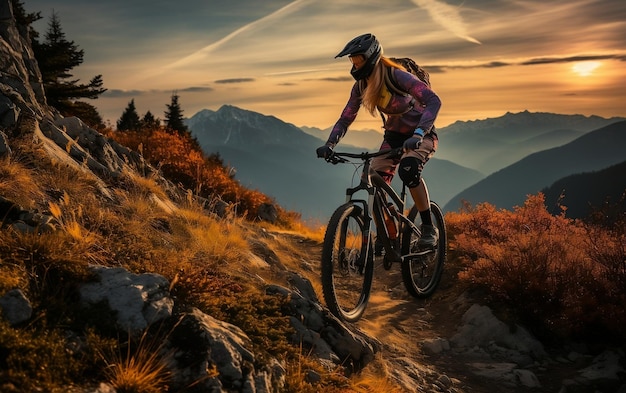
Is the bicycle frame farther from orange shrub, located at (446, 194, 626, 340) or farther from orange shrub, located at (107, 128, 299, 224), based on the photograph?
orange shrub, located at (107, 128, 299, 224)

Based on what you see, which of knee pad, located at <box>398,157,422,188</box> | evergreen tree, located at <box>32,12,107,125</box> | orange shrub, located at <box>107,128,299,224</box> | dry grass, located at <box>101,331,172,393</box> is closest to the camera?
dry grass, located at <box>101,331,172,393</box>

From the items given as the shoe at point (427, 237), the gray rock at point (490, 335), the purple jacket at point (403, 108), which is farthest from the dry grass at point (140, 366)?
the gray rock at point (490, 335)

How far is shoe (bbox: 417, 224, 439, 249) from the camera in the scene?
23.2 ft

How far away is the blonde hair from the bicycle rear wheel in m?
2.00

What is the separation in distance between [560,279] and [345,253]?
4322 millimetres

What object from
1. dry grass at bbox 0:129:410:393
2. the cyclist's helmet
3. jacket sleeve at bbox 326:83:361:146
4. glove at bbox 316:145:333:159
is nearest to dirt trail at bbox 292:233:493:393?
dry grass at bbox 0:129:410:393

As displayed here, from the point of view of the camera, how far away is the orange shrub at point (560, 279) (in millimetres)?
7141

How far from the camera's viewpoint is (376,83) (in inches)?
241

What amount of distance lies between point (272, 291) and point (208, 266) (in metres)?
0.80

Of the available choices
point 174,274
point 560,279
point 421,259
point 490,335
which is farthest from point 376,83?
point 560,279

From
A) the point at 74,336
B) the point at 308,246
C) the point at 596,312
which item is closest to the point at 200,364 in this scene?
the point at 74,336

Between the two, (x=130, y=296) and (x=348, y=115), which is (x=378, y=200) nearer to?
(x=348, y=115)

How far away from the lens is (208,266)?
533 cm

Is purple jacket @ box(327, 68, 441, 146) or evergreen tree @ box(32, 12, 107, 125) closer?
purple jacket @ box(327, 68, 441, 146)
